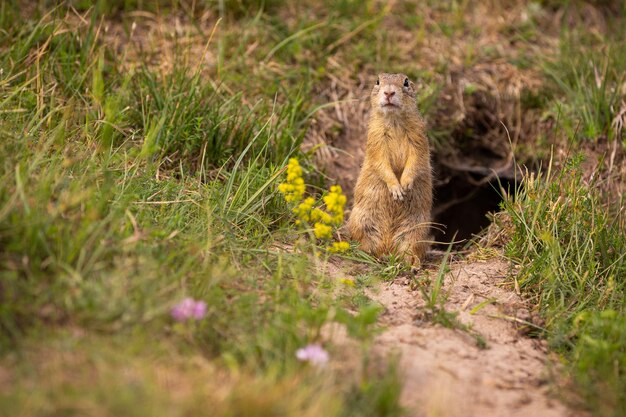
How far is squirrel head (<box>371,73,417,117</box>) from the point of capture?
5.99m

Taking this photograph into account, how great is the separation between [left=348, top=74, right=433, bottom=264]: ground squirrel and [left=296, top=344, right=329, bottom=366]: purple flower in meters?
2.41

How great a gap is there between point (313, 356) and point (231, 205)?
1829 millimetres

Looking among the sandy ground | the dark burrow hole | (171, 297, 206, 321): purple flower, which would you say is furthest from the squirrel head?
(171, 297, 206, 321): purple flower

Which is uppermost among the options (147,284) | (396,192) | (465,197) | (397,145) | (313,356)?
(397,145)

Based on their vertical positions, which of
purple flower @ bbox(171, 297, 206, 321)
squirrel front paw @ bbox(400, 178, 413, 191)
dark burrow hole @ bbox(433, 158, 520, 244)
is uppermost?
squirrel front paw @ bbox(400, 178, 413, 191)

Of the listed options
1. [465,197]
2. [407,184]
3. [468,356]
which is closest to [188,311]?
[468,356]

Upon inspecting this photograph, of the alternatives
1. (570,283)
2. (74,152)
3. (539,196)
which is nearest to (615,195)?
(539,196)

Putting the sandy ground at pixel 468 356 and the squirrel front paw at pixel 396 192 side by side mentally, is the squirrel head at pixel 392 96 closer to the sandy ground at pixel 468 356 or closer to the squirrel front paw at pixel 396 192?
the squirrel front paw at pixel 396 192

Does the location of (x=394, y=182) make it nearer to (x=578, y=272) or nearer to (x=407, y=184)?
(x=407, y=184)

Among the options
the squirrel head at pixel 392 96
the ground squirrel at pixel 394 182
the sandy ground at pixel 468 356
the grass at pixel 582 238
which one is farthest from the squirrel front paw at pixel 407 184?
the sandy ground at pixel 468 356

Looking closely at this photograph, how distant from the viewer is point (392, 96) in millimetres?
5984

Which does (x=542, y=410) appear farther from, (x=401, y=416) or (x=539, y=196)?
(x=539, y=196)

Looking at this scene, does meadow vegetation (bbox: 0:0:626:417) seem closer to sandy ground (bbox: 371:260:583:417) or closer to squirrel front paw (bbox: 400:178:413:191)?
sandy ground (bbox: 371:260:583:417)

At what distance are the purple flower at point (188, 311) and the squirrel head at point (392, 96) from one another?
9.13ft
